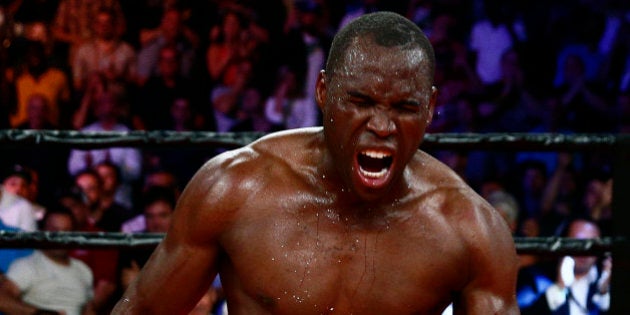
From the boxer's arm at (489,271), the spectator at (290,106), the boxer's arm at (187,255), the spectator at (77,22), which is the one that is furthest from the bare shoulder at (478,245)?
the spectator at (77,22)

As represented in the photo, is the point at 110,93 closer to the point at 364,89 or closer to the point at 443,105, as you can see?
the point at 443,105

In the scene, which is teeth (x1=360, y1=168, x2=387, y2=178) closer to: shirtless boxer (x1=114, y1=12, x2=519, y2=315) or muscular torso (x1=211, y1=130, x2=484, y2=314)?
shirtless boxer (x1=114, y1=12, x2=519, y2=315)

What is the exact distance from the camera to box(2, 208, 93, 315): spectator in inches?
142

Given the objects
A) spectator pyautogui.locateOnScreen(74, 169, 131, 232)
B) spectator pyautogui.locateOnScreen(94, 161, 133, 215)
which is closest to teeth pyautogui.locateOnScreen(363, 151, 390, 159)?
spectator pyautogui.locateOnScreen(74, 169, 131, 232)

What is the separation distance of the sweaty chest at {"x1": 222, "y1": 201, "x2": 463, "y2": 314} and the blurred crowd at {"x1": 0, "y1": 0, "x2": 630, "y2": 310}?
249 centimetres

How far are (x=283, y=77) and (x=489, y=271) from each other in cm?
306

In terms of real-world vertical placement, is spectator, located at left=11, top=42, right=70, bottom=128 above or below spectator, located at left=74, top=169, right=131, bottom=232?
above

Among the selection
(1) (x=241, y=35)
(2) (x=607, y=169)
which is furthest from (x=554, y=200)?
(1) (x=241, y=35)

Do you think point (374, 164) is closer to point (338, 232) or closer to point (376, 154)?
point (376, 154)

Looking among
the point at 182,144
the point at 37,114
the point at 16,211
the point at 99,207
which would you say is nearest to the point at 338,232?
the point at 182,144

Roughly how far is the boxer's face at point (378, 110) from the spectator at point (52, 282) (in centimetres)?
188

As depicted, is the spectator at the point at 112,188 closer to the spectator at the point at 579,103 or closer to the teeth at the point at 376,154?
the spectator at the point at 579,103

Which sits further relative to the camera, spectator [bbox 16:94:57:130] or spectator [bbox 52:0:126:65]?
spectator [bbox 52:0:126:65]

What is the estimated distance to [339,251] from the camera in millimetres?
2105
